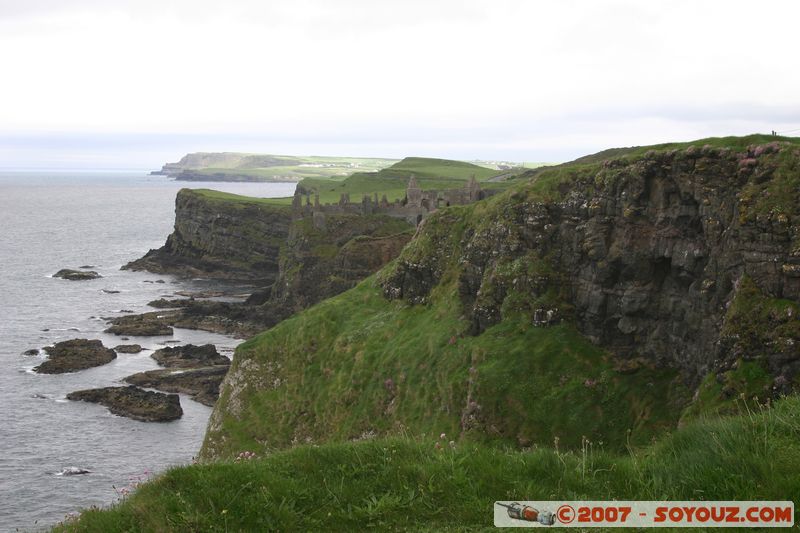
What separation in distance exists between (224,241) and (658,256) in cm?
13258

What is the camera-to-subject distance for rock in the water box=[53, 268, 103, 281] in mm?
143062

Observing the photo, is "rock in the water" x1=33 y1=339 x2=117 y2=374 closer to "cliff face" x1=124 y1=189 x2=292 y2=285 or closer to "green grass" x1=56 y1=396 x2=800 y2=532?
"cliff face" x1=124 y1=189 x2=292 y2=285

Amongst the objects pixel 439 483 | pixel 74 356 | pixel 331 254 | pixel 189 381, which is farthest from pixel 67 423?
pixel 439 483

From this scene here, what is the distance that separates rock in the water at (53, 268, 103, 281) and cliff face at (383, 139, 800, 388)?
112544mm

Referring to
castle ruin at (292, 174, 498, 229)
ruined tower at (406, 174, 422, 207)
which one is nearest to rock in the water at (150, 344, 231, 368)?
castle ruin at (292, 174, 498, 229)

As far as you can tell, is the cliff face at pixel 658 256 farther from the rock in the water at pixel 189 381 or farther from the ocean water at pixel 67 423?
the rock in the water at pixel 189 381

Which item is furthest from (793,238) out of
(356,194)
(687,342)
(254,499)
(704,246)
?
(356,194)

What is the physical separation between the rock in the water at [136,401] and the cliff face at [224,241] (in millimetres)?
71519

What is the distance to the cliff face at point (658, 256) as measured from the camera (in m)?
30.4

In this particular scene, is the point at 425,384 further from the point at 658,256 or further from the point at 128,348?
the point at 128,348

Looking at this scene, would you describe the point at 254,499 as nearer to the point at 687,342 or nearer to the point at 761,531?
the point at 761,531

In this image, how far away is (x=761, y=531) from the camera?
1105 cm

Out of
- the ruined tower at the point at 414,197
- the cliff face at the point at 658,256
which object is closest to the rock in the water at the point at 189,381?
the cliff face at the point at 658,256

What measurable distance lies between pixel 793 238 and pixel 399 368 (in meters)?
23.9
